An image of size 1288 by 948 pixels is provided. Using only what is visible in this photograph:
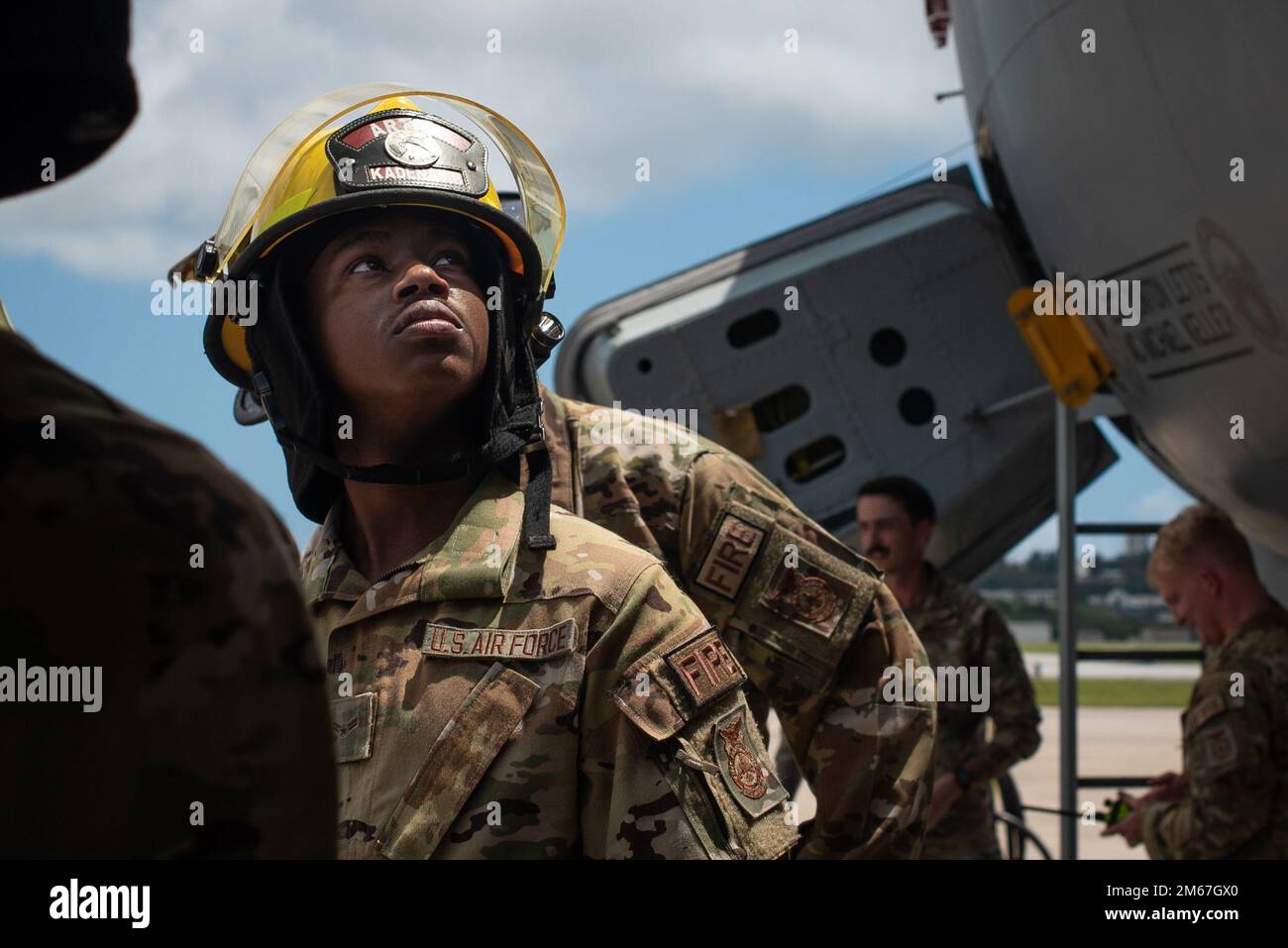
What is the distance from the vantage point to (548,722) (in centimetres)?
174

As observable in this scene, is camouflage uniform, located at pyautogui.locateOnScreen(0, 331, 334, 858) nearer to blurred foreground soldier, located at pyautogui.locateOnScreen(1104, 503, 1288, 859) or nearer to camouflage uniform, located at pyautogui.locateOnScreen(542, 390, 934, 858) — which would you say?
camouflage uniform, located at pyautogui.locateOnScreen(542, 390, 934, 858)

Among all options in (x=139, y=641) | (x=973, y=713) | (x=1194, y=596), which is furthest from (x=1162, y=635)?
(x=139, y=641)

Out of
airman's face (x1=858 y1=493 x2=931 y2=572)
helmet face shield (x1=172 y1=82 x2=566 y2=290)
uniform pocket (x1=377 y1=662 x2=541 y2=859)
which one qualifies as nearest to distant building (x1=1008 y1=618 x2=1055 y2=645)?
airman's face (x1=858 y1=493 x2=931 y2=572)

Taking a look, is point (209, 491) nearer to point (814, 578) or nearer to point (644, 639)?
point (644, 639)

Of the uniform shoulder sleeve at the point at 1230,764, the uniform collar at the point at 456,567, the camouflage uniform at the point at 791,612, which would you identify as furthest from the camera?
the uniform shoulder sleeve at the point at 1230,764

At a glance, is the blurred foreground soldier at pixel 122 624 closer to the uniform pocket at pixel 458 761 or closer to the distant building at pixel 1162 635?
the uniform pocket at pixel 458 761

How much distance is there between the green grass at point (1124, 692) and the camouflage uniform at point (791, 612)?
2080cm

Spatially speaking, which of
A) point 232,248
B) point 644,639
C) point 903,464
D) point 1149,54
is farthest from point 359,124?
point 903,464

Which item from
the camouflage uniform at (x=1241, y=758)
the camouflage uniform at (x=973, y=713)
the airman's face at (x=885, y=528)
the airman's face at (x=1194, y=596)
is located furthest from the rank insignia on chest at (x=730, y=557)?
the camouflage uniform at (x=973, y=713)

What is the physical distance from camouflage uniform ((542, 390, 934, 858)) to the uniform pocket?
2.40 ft

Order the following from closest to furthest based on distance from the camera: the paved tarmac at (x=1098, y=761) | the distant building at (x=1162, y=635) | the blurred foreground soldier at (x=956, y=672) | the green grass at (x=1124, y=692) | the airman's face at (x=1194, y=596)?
the airman's face at (x=1194, y=596)
the blurred foreground soldier at (x=956, y=672)
the paved tarmac at (x=1098, y=761)
the green grass at (x=1124, y=692)
the distant building at (x=1162, y=635)

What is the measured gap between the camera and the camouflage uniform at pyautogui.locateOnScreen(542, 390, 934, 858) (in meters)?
2.49

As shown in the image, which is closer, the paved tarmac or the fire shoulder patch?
the fire shoulder patch

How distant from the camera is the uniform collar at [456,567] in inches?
72.2
